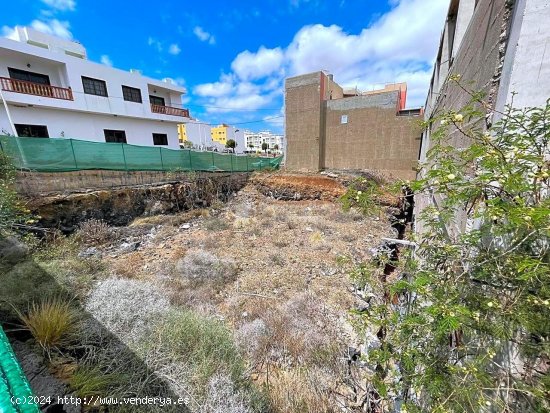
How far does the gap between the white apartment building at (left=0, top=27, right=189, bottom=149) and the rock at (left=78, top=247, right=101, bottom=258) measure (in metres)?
9.46

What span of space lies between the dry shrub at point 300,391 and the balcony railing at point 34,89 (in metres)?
15.5

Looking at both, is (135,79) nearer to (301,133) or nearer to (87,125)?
(87,125)

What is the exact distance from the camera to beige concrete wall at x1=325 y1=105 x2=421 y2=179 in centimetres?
1187

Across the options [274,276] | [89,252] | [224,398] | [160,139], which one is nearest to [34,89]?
[160,139]

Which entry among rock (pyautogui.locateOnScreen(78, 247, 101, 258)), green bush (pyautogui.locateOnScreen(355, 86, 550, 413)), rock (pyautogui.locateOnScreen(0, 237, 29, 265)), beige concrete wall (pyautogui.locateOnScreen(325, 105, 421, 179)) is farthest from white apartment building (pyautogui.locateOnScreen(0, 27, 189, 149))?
green bush (pyautogui.locateOnScreen(355, 86, 550, 413))

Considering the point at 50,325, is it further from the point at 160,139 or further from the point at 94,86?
the point at 160,139

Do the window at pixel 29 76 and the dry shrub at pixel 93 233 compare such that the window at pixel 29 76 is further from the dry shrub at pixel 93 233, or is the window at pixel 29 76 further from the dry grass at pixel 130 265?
the dry grass at pixel 130 265

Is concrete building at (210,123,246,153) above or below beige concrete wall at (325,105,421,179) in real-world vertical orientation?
above

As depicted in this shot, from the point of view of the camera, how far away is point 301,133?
14523 mm

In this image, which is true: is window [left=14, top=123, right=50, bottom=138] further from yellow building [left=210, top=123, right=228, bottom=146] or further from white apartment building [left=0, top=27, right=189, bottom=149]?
yellow building [left=210, top=123, right=228, bottom=146]

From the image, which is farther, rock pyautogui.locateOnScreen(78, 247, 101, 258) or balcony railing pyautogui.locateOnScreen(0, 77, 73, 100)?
balcony railing pyautogui.locateOnScreen(0, 77, 73, 100)

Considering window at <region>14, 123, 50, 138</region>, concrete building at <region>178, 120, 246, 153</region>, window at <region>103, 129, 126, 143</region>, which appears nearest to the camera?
window at <region>14, 123, 50, 138</region>

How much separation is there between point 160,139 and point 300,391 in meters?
18.3

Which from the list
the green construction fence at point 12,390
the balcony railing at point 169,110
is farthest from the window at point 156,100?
the green construction fence at point 12,390
